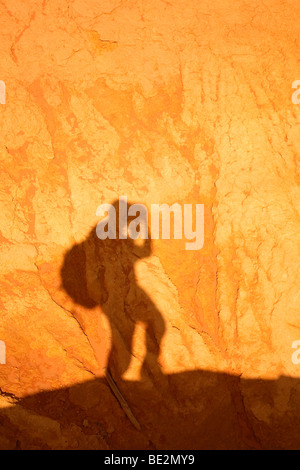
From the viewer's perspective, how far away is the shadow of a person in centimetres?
263

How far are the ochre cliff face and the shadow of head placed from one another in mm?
11

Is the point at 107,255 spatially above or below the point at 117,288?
above

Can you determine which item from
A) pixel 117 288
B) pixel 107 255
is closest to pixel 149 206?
pixel 107 255

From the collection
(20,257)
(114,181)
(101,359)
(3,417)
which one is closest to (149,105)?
(114,181)

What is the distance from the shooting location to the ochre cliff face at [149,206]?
2.55m

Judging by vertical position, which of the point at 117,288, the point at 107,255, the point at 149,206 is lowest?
the point at 117,288

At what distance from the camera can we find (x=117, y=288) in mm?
2660

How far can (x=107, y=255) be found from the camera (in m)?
2.67

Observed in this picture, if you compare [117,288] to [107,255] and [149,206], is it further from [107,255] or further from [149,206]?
[149,206]

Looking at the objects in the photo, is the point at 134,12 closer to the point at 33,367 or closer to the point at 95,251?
the point at 95,251

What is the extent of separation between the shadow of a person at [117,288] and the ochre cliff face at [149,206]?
0.04 feet

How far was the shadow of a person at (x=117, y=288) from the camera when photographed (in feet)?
8.63

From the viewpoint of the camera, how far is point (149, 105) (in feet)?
8.82

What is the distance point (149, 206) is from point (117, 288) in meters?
0.67
